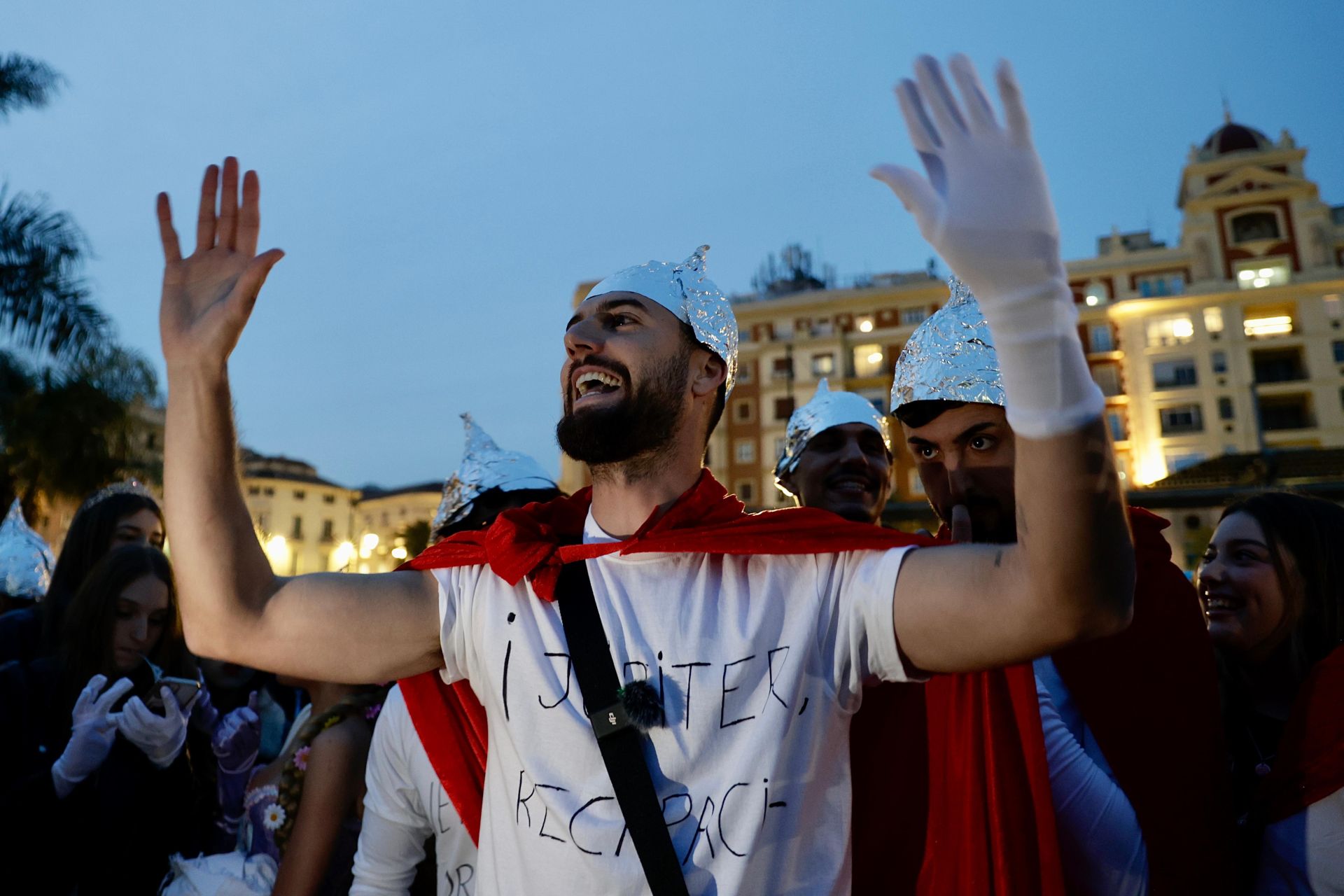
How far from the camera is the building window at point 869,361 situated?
49656mm

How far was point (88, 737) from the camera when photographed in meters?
3.41

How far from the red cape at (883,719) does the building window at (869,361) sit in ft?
159

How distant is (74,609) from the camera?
3969 mm

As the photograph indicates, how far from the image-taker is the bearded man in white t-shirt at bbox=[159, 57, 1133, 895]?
1.48 metres

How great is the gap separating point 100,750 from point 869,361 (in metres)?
48.6

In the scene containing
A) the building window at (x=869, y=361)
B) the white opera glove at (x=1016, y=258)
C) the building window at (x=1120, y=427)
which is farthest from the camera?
the building window at (x=869, y=361)

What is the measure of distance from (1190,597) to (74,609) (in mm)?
4208

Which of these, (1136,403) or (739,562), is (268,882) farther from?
(1136,403)

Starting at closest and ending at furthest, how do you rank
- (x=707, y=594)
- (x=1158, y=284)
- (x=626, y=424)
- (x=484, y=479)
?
(x=707, y=594), (x=626, y=424), (x=484, y=479), (x=1158, y=284)

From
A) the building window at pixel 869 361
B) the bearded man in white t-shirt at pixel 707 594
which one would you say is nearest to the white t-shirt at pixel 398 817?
the bearded man in white t-shirt at pixel 707 594

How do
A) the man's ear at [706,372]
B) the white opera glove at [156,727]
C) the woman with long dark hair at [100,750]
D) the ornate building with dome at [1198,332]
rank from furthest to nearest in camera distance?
the ornate building with dome at [1198,332], the white opera glove at [156,727], the woman with long dark hair at [100,750], the man's ear at [706,372]

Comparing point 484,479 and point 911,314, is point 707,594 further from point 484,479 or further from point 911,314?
point 911,314

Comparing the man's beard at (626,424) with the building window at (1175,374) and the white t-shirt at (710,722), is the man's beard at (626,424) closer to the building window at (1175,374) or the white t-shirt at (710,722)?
the white t-shirt at (710,722)

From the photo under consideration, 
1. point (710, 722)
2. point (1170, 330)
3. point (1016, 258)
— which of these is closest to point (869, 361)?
point (1170, 330)
